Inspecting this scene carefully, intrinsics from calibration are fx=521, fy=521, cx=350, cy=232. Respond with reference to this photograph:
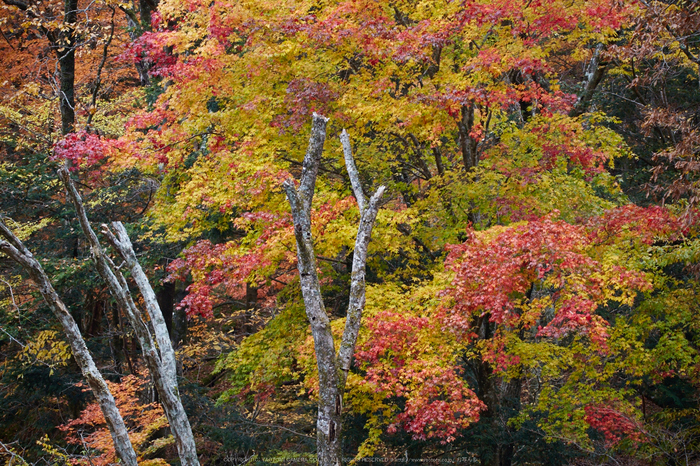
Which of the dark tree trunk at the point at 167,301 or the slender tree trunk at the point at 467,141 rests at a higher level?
the slender tree trunk at the point at 467,141

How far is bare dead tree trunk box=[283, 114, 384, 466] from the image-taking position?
4.93 metres

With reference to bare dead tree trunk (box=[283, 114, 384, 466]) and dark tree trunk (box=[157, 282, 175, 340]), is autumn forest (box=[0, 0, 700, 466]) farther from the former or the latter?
dark tree trunk (box=[157, 282, 175, 340])

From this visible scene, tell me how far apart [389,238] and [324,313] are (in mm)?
3773

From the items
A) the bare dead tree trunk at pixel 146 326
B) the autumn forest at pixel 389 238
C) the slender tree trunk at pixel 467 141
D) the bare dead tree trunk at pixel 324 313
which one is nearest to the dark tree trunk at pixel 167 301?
the autumn forest at pixel 389 238

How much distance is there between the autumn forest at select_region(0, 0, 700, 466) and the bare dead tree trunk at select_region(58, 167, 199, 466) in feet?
0.10

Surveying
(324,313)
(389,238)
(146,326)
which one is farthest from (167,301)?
(324,313)

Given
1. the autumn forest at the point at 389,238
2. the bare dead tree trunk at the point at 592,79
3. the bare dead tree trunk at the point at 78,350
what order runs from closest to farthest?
the bare dead tree trunk at the point at 78,350 < the autumn forest at the point at 389,238 < the bare dead tree trunk at the point at 592,79

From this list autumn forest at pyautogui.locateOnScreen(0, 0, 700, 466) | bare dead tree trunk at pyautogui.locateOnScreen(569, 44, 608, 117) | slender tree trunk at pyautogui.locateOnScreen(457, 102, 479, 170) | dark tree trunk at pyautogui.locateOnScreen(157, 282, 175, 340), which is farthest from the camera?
dark tree trunk at pyautogui.locateOnScreen(157, 282, 175, 340)

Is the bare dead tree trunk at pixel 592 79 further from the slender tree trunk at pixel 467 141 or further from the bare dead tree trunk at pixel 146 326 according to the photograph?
the bare dead tree trunk at pixel 146 326

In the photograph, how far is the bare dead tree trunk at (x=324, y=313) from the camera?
493 centimetres

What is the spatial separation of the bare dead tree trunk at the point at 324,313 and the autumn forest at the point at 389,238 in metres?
0.03

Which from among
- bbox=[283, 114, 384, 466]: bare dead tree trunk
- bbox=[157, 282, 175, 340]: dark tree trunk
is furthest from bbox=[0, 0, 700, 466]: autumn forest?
bbox=[157, 282, 175, 340]: dark tree trunk

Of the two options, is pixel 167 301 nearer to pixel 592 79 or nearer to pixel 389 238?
pixel 389 238

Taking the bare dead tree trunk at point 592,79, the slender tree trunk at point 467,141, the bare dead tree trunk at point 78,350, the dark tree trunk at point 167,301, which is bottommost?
the bare dead tree trunk at point 78,350
